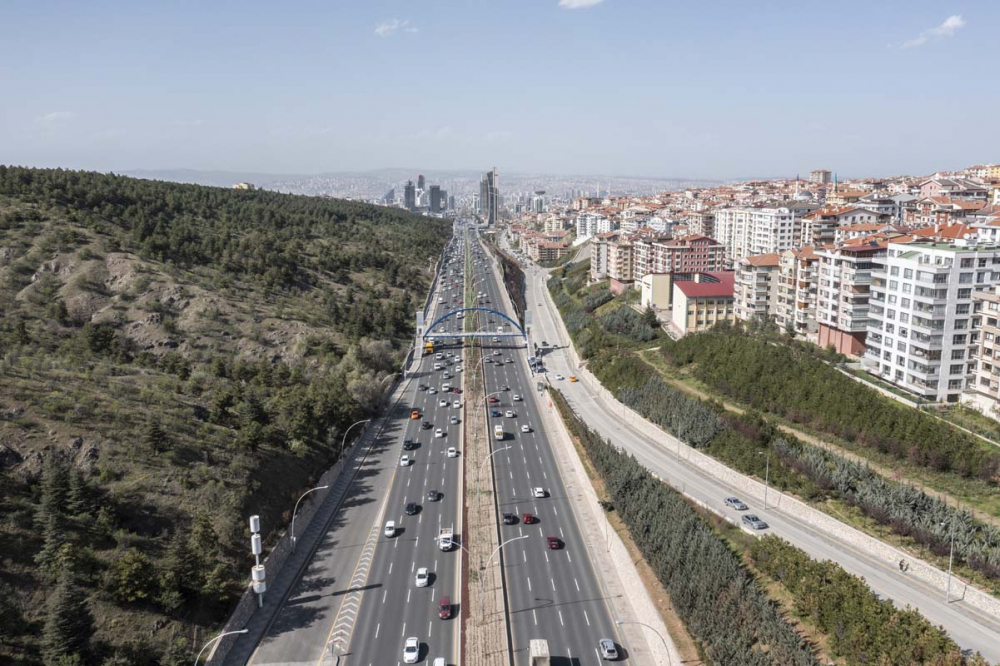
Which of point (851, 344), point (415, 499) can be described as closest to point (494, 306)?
point (851, 344)

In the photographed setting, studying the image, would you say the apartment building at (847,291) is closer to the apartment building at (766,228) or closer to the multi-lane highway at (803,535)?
the multi-lane highway at (803,535)

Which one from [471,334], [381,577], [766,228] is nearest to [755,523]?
[381,577]

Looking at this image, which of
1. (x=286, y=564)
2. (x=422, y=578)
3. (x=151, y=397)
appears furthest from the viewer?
(x=151, y=397)

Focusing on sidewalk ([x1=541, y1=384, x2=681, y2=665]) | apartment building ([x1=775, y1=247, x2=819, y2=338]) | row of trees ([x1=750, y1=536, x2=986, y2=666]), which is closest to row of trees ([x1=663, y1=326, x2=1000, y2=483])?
apartment building ([x1=775, y1=247, x2=819, y2=338])

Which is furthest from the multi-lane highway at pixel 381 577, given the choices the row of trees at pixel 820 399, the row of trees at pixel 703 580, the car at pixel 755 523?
the row of trees at pixel 820 399

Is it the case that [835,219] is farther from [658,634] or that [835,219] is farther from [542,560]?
[658,634]

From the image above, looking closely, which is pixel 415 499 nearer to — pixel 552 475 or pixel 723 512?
pixel 552 475
